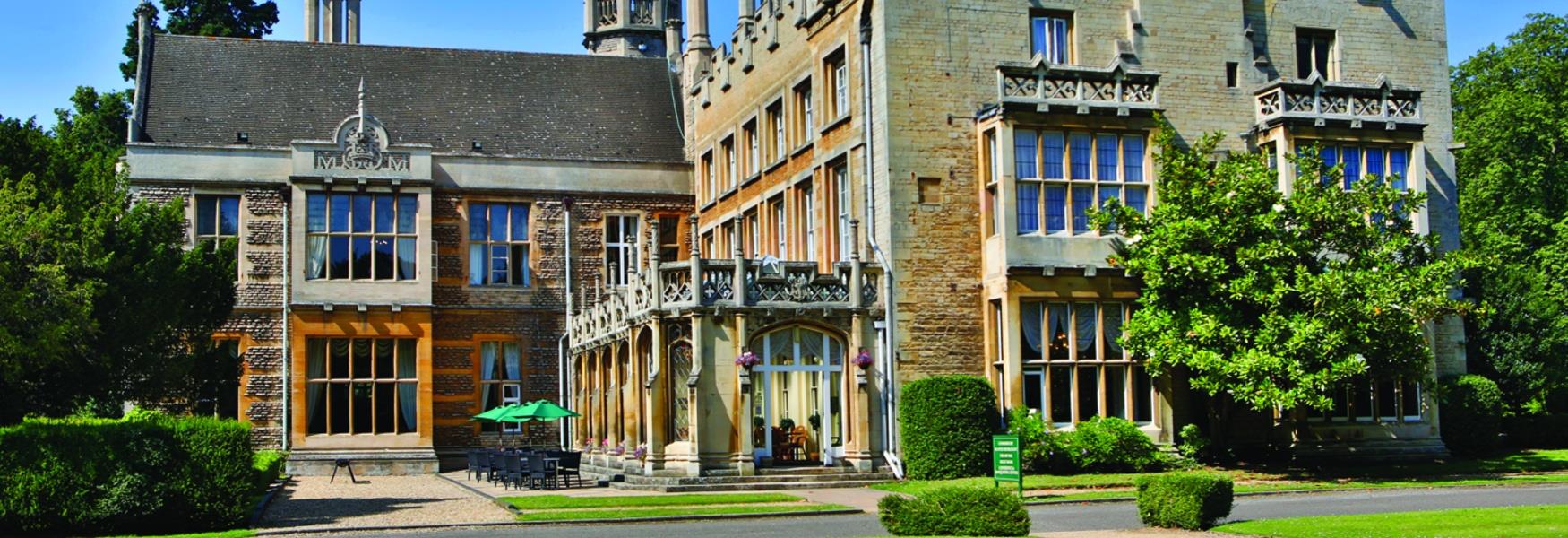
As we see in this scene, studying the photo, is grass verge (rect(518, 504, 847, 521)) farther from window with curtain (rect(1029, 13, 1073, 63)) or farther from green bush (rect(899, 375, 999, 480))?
window with curtain (rect(1029, 13, 1073, 63))

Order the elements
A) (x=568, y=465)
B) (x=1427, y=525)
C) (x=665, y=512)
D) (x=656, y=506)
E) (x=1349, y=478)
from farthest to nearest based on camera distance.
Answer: (x=568, y=465), (x=1349, y=478), (x=656, y=506), (x=665, y=512), (x=1427, y=525)

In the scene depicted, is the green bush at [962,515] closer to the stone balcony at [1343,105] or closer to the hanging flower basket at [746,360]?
the hanging flower basket at [746,360]

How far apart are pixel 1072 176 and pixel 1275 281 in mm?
4444

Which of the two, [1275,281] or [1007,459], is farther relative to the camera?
[1275,281]

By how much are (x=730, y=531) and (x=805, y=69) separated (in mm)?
16610

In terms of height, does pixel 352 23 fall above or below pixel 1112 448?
above

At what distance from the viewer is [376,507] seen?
84.6ft

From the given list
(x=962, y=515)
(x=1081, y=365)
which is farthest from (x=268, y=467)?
(x=962, y=515)

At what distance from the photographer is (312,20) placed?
167ft

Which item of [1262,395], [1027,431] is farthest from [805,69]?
[1262,395]

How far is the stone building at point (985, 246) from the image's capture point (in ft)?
98.9

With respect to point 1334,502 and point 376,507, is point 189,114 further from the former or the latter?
point 1334,502

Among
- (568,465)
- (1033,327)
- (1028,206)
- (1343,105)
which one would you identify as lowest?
Result: (568,465)

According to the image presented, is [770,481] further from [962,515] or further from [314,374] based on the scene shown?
[314,374]
